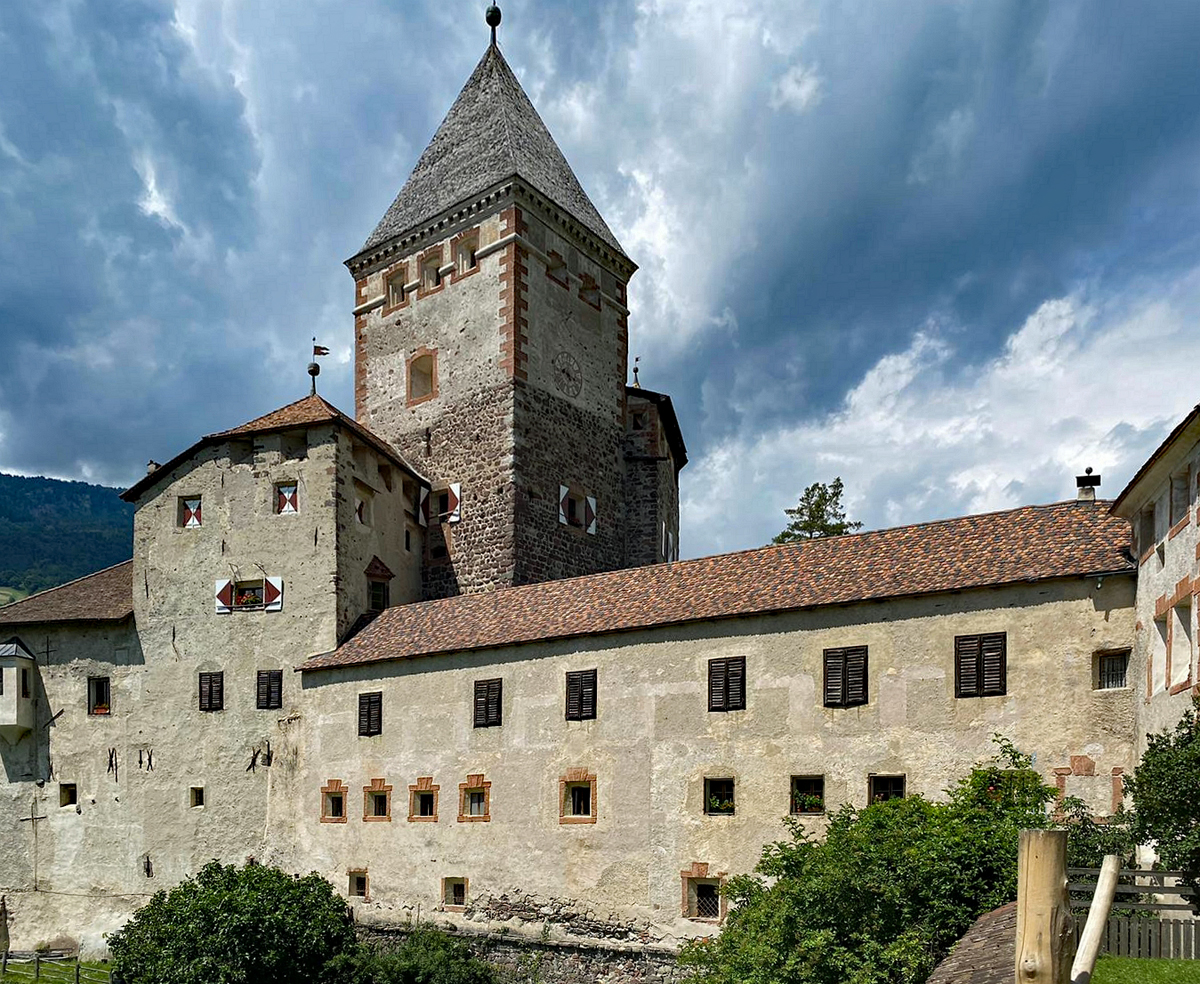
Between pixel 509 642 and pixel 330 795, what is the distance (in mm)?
7107

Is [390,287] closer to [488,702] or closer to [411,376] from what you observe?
[411,376]

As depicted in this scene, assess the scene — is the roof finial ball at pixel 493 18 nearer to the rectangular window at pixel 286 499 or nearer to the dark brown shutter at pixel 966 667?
the rectangular window at pixel 286 499

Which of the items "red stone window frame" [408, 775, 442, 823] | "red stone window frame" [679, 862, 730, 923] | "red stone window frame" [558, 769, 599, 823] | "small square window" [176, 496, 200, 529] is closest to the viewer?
"red stone window frame" [679, 862, 730, 923]

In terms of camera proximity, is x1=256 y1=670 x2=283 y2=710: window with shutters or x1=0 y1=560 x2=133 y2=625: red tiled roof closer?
x1=256 y1=670 x2=283 y2=710: window with shutters

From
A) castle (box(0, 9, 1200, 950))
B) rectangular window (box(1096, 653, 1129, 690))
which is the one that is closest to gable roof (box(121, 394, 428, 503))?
castle (box(0, 9, 1200, 950))

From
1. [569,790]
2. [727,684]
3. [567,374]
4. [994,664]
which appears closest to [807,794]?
[727,684]

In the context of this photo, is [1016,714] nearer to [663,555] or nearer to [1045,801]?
[1045,801]

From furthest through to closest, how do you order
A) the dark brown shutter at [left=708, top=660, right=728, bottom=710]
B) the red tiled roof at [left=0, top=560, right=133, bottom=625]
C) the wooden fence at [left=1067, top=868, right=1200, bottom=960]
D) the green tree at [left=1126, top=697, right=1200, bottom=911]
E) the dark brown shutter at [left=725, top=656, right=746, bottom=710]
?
the red tiled roof at [left=0, top=560, right=133, bottom=625]
the dark brown shutter at [left=708, top=660, right=728, bottom=710]
the dark brown shutter at [left=725, top=656, right=746, bottom=710]
the green tree at [left=1126, top=697, right=1200, bottom=911]
the wooden fence at [left=1067, top=868, right=1200, bottom=960]

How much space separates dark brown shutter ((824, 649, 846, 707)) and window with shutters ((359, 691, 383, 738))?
11974 millimetres

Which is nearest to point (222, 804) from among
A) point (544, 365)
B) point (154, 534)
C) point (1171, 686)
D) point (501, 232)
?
point (154, 534)

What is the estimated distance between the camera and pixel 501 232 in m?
35.5

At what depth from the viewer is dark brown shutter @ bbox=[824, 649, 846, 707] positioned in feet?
70.7

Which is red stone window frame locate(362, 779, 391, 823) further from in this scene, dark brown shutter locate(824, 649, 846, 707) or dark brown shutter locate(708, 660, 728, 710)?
dark brown shutter locate(824, 649, 846, 707)

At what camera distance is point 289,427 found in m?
31.5
